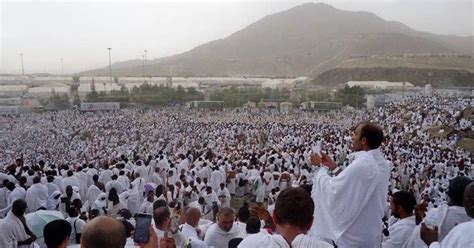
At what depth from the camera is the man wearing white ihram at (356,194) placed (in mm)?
2408

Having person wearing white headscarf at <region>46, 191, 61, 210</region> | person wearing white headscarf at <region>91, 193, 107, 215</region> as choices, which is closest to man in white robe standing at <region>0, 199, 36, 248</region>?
person wearing white headscarf at <region>91, 193, 107, 215</region>

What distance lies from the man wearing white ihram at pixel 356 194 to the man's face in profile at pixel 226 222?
51.3 inches

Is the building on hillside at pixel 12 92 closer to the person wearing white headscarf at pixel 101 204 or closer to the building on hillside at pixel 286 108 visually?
the building on hillside at pixel 286 108

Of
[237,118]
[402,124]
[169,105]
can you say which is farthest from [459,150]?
[169,105]

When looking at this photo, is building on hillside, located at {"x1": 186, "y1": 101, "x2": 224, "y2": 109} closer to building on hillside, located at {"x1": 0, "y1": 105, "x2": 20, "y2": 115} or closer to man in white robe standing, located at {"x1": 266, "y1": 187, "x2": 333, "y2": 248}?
building on hillside, located at {"x1": 0, "y1": 105, "x2": 20, "y2": 115}

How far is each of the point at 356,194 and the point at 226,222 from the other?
1.63 m

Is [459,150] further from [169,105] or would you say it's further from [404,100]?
[169,105]

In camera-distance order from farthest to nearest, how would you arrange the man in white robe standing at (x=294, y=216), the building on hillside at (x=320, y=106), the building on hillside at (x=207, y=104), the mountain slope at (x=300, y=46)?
the mountain slope at (x=300, y=46)
the building on hillside at (x=207, y=104)
the building on hillside at (x=320, y=106)
the man in white robe standing at (x=294, y=216)

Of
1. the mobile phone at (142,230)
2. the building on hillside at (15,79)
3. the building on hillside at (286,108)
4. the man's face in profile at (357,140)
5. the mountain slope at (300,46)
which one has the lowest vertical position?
the building on hillside at (286,108)

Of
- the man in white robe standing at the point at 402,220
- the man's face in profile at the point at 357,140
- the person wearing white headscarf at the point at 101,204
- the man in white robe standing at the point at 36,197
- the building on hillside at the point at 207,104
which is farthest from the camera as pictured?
the building on hillside at the point at 207,104

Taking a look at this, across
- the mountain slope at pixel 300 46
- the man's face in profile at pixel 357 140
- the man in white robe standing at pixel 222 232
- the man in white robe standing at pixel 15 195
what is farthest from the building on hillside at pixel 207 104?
the mountain slope at pixel 300 46

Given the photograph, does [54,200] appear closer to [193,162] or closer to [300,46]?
[193,162]

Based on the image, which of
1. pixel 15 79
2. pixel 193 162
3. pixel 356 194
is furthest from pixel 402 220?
pixel 15 79

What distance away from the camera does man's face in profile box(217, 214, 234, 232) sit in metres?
3.76
